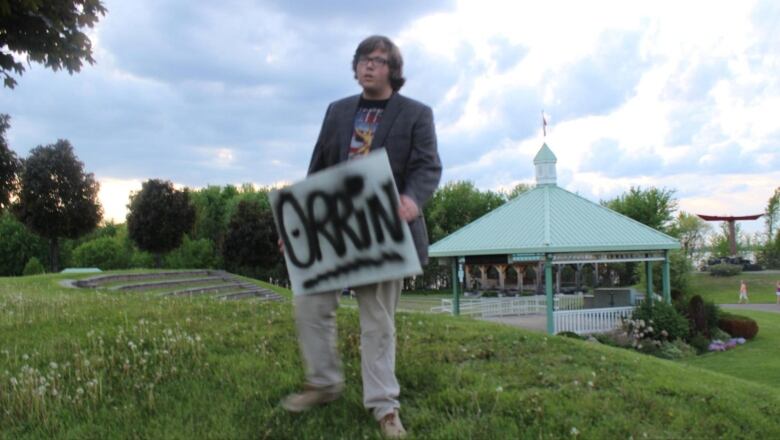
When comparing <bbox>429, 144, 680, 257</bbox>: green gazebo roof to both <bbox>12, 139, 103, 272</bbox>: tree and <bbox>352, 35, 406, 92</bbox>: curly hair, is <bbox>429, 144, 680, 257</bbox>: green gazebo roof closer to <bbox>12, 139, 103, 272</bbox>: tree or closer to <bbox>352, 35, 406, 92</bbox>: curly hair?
<bbox>352, 35, 406, 92</bbox>: curly hair

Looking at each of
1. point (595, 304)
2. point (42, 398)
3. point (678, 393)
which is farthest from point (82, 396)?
point (595, 304)

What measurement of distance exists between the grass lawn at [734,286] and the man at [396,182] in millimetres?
46469

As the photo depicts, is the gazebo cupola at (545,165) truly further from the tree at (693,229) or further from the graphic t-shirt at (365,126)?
the tree at (693,229)

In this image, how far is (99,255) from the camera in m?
61.3

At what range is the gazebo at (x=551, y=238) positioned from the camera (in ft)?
71.3

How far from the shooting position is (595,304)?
2597cm

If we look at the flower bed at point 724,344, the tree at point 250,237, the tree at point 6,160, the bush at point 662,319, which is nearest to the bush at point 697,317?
the flower bed at point 724,344

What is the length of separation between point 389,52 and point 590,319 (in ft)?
65.0

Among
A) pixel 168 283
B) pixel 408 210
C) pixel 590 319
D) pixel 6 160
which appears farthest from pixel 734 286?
pixel 408 210

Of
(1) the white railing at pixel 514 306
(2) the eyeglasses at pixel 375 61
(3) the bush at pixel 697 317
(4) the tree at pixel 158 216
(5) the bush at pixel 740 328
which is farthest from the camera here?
(4) the tree at pixel 158 216

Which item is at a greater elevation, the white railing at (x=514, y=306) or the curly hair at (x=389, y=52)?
the curly hair at (x=389, y=52)

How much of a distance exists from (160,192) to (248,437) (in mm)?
41177

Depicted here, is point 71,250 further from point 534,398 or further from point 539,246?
point 534,398

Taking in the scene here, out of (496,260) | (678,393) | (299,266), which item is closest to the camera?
(299,266)
